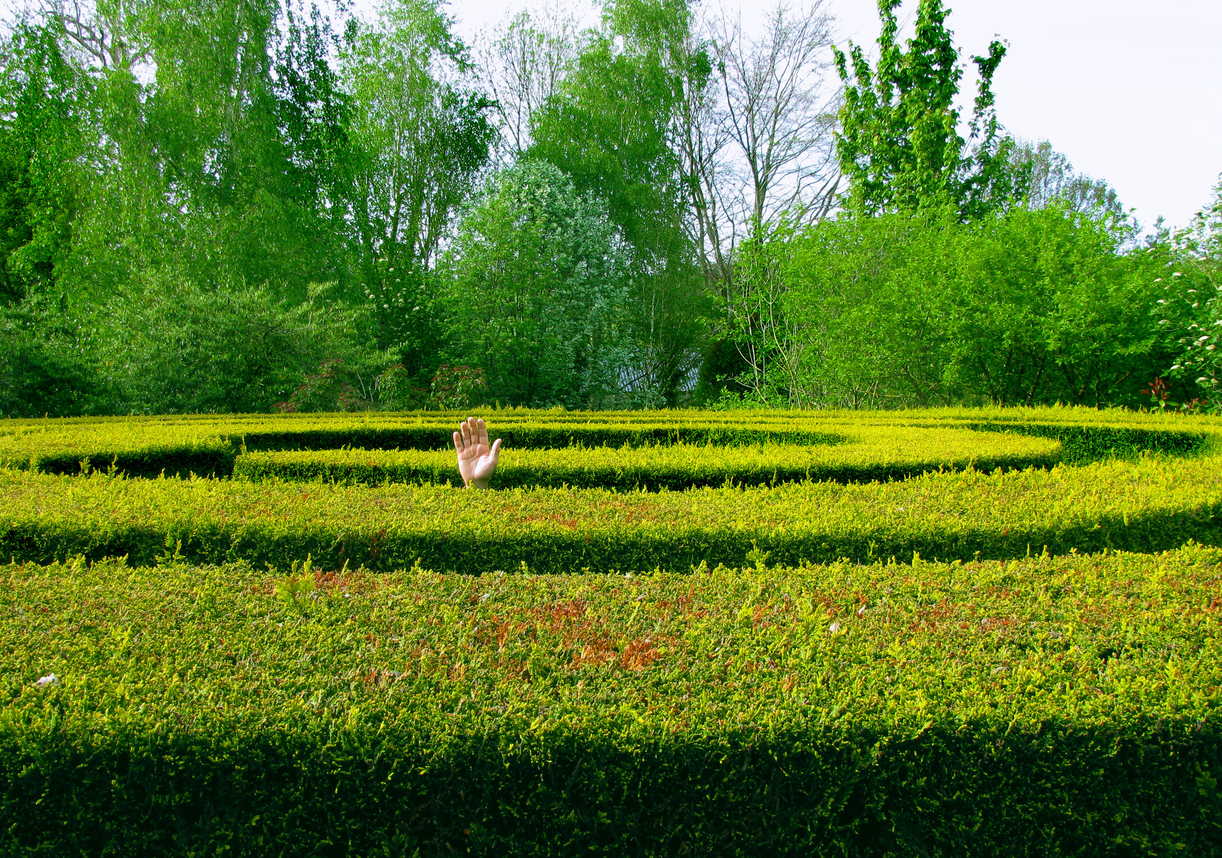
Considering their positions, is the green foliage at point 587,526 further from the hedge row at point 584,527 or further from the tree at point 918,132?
A: the tree at point 918,132

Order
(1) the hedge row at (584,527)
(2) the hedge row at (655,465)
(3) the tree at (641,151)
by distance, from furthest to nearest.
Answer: (3) the tree at (641,151) → (2) the hedge row at (655,465) → (1) the hedge row at (584,527)

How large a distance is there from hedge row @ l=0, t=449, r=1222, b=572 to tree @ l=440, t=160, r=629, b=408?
1313cm

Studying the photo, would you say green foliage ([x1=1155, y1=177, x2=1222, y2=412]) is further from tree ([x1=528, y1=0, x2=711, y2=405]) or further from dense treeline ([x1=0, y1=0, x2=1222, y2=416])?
tree ([x1=528, y1=0, x2=711, y2=405])

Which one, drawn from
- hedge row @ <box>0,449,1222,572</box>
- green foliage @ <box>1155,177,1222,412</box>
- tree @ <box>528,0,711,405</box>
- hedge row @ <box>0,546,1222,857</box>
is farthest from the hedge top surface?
tree @ <box>528,0,711,405</box>

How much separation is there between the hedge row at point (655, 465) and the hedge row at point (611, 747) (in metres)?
3.18

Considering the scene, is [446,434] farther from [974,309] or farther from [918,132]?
[918,132]

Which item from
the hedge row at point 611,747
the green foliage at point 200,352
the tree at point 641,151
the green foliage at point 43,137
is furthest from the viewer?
the tree at point 641,151

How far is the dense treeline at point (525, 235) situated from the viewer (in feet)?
38.9

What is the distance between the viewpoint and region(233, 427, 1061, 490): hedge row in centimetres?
542

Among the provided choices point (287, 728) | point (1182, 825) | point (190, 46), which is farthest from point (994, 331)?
point (190, 46)

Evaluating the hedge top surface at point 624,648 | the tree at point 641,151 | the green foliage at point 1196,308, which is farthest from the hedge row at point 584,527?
the tree at point 641,151

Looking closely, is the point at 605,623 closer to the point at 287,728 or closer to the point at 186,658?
the point at 287,728

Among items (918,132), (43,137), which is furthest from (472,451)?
(43,137)

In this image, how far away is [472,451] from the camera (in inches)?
205
